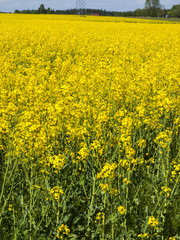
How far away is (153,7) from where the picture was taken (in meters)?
90.8

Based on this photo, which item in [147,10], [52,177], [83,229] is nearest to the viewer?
[83,229]

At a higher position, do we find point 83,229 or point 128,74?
point 128,74

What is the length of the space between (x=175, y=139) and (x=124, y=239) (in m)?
2.36

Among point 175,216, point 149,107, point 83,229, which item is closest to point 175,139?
point 149,107

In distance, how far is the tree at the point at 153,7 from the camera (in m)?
89.4

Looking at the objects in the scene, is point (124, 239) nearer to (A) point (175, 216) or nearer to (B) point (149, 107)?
(A) point (175, 216)

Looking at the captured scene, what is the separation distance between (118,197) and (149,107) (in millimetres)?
2663

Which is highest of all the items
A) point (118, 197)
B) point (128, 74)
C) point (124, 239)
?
point (128, 74)

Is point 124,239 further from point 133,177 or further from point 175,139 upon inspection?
point 175,139

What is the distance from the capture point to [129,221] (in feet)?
9.52

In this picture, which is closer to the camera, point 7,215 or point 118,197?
point 118,197

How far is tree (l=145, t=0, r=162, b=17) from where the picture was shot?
293 ft

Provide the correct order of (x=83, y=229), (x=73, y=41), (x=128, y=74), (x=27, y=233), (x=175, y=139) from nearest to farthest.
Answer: (x=27, y=233) < (x=83, y=229) < (x=175, y=139) < (x=128, y=74) < (x=73, y=41)

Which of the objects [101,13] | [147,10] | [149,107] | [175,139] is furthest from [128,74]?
[101,13]
